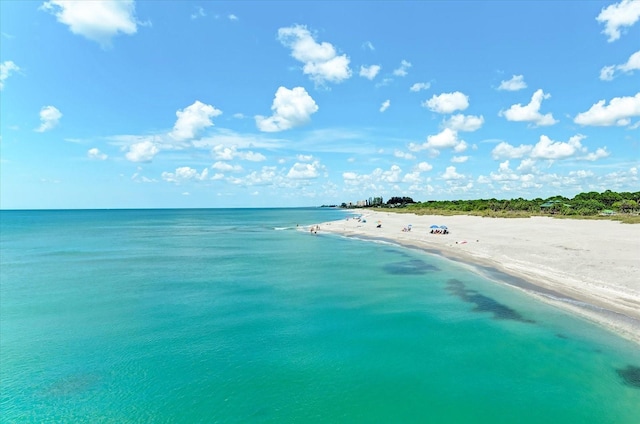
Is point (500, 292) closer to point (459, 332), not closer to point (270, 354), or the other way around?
point (459, 332)

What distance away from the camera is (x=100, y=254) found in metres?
61.6

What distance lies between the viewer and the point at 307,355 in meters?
19.3

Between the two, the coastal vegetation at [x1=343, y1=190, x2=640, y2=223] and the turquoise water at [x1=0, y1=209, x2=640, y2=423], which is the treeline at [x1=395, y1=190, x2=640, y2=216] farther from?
the turquoise water at [x1=0, y1=209, x2=640, y2=423]

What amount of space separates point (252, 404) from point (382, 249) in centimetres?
5019

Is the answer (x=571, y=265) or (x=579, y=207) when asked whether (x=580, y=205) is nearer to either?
(x=579, y=207)

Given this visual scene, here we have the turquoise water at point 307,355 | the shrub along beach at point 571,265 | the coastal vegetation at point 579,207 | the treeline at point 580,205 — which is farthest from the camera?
the treeline at point 580,205

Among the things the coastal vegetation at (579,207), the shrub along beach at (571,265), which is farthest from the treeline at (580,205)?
the shrub along beach at (571,265)

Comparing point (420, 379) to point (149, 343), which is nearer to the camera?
point (420, 379)

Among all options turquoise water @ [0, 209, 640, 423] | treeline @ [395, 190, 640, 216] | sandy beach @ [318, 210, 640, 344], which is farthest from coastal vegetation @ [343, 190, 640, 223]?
turquoise water @ [0, 209, 640, 423]

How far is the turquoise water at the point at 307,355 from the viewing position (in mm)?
14484

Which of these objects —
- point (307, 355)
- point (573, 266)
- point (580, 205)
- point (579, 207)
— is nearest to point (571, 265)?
point (573, 266)

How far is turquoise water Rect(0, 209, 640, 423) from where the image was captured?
14.5m

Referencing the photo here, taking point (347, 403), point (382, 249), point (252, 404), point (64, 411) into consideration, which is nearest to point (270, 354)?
point (252, 404)

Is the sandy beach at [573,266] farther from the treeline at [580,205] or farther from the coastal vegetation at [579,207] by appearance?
the treeline at [580,205]
